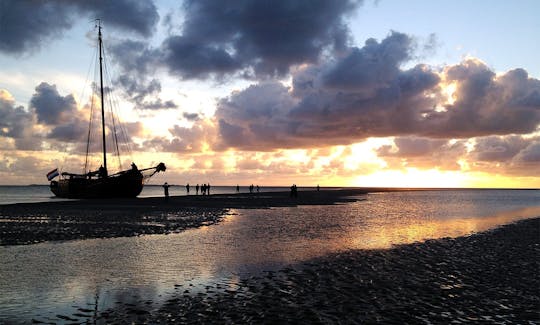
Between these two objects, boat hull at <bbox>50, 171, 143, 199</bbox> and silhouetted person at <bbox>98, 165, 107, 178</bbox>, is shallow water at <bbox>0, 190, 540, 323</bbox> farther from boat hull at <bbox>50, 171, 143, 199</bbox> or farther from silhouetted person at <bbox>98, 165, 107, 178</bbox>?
silhouetted person at <bbox>98, 165, 107, 178</bbox>

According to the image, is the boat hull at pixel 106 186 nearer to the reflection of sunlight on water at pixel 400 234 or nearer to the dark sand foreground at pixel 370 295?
the reflection of sunlight on water at pixel 400 234

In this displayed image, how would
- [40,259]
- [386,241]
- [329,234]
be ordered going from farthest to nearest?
[329,234] < [386,241] < [40,259]

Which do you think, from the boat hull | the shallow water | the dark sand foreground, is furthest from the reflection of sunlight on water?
the boat hull

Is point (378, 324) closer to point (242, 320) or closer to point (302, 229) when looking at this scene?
point (242, 320)

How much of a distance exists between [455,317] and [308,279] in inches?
203

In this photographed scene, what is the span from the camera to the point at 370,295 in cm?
1234

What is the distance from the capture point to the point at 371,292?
12.7 meters

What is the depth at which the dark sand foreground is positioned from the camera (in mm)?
10211

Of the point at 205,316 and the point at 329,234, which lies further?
the point at 329,234

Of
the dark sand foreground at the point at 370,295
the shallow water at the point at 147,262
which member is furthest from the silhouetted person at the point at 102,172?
the dark sand foreground at the point at 370,295

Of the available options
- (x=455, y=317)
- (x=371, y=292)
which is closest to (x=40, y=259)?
(x=371, y=292)

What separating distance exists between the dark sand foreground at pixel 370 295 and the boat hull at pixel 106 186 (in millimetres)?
62515

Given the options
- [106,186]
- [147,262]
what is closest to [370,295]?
[147,262]

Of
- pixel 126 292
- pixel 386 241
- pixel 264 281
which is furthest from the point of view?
pixel 386 241
